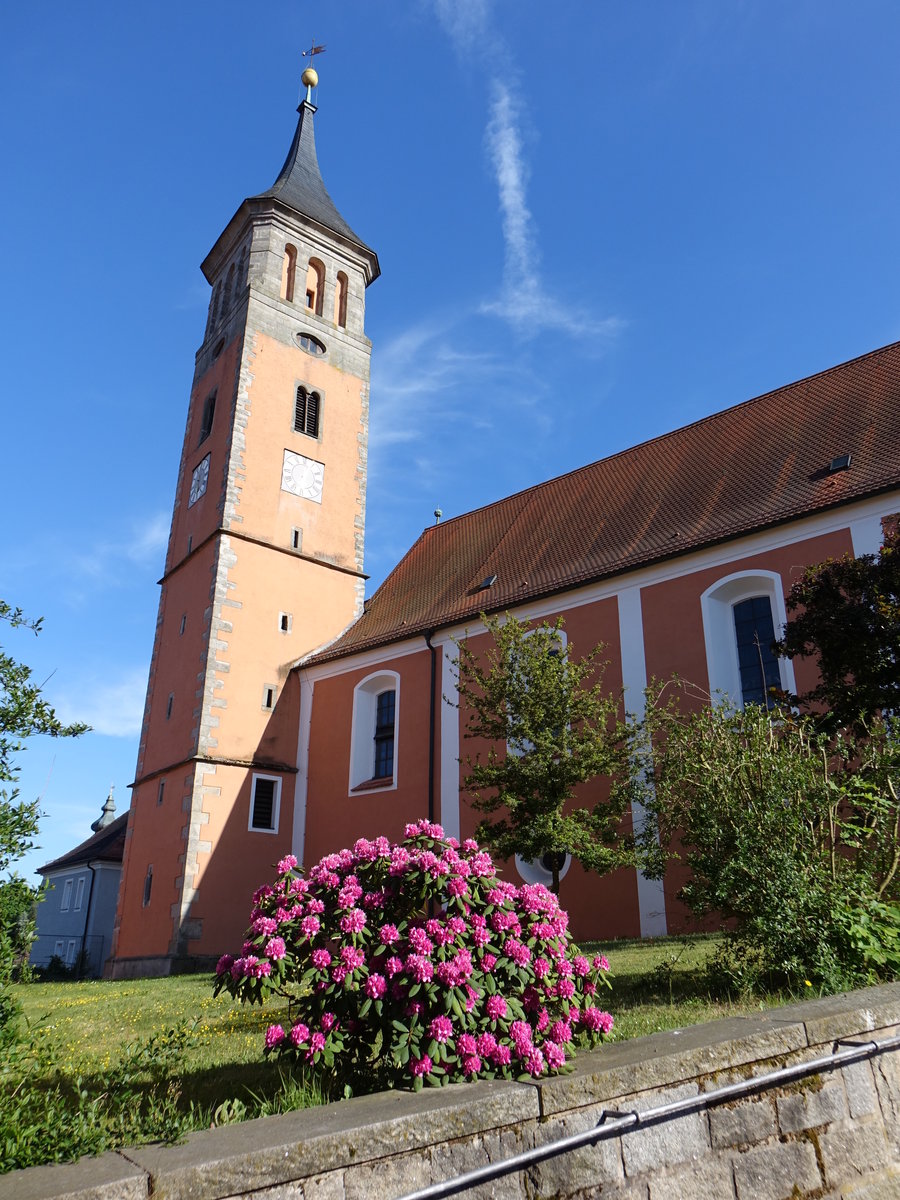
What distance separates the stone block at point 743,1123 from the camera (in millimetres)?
3641

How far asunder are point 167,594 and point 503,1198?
22.7m

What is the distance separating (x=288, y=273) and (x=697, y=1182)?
1038 inches

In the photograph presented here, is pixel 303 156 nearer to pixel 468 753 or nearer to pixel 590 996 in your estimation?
pixel 468 753

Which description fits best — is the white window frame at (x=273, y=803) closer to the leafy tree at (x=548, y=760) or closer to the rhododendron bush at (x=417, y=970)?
the leafy tree at (x=548, y=760)

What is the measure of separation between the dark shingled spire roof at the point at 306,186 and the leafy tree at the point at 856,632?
21.9m

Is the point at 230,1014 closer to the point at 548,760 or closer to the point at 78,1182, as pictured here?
the point at 548,760

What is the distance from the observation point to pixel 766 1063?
3.87m

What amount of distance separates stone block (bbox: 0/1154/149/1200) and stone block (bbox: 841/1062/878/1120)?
3165 mm

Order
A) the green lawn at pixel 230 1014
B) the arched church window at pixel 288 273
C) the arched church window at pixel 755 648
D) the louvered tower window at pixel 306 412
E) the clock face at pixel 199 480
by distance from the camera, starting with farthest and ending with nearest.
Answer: the arched church window at pixel 288 273, the louvered tower window at pixel 306 412, the clock face at pixel 199 480, the arched church window at pixel 755 648, the green lawn at pixel 230 1014

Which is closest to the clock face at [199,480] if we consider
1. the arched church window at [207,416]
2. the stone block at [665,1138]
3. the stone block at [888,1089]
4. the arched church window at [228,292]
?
the arched church window at [207,416]

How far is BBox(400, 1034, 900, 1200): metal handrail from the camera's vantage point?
2.96 meters

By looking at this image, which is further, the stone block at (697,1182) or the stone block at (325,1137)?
the stone block at (697,1182)

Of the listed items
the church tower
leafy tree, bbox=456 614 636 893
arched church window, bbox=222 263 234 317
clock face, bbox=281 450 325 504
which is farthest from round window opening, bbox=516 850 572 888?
arched church window, bbox=222 263 234 317

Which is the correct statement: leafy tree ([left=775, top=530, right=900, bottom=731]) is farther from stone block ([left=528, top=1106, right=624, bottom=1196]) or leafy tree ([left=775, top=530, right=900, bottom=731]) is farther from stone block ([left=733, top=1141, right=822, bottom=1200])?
stone block ([left=528, top=1106, right=624, bottom=1196])
